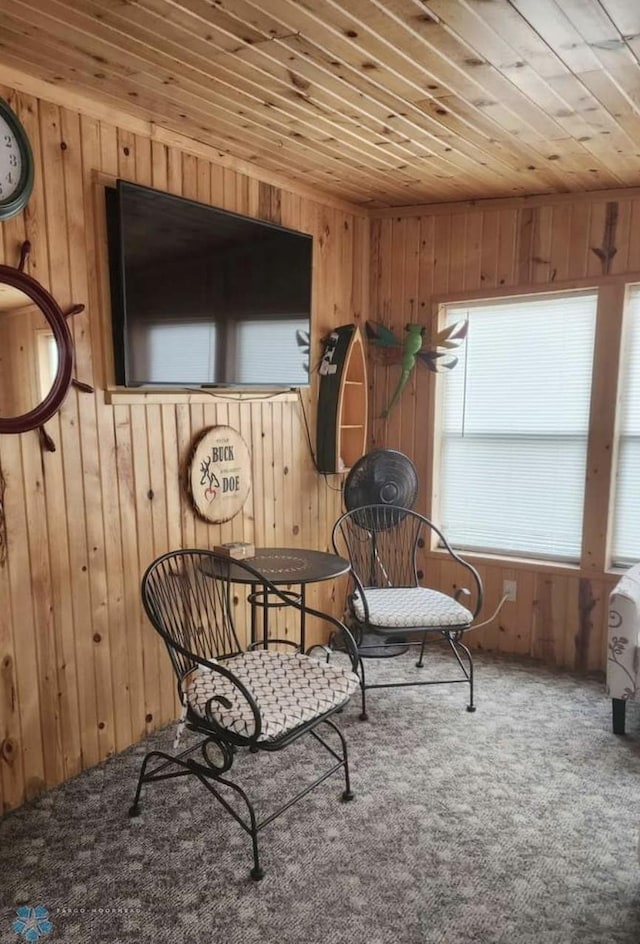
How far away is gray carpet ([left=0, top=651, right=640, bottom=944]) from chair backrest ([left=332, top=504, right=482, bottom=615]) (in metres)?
1.01

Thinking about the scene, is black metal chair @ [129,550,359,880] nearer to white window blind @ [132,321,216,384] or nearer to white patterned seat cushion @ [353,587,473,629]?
white patterned seat cushion @ [353,587,473,629]

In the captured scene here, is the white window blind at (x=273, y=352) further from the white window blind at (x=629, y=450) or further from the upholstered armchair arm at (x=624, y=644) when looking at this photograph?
the upholstered armchair arm at (x=624, y=644)

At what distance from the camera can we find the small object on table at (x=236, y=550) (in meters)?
2.73

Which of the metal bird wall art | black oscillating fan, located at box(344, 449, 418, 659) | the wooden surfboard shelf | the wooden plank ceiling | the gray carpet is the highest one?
the wooden plank ceiling

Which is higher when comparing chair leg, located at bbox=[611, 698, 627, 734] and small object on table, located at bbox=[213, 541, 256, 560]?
small object on table, located at bbox=[213, 541, 256, 560]

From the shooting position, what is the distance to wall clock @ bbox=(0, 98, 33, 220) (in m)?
1.96

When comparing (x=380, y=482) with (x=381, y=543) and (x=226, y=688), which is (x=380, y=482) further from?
(x=226, y=688)

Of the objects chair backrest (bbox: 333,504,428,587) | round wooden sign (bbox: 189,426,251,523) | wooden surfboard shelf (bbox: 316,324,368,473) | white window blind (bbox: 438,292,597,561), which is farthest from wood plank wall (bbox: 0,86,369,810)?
white window blind (bbox: 438,292,597,561)

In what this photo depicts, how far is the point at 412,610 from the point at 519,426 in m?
1.25

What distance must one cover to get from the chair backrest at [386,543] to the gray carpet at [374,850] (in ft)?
3.30

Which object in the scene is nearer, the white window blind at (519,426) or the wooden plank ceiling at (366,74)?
the wooden plank ceiling at (366,74)

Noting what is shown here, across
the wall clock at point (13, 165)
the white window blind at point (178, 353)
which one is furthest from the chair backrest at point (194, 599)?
the wall clock at point (13, 165)

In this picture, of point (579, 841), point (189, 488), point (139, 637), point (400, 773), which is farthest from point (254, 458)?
point (579, 841)

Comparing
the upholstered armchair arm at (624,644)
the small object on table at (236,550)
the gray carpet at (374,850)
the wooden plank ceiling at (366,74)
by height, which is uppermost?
the wooden plank ceiling at (366,74)
